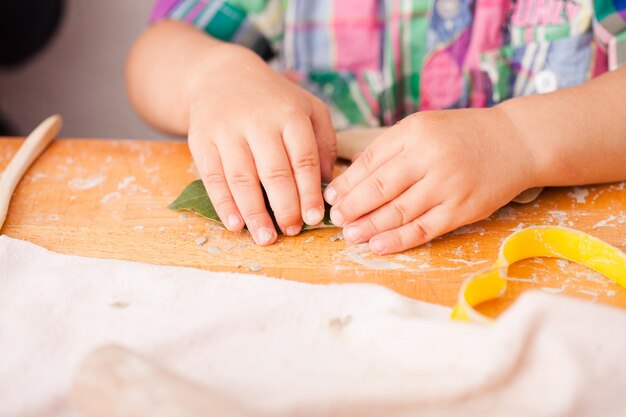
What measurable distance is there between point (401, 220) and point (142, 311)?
0.71ft

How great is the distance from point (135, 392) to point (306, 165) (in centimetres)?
25

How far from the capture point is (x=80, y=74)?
1.29m

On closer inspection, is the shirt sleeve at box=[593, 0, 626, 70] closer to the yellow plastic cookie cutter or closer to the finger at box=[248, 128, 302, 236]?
the yellow plastic cookie cutter

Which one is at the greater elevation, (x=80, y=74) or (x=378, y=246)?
(x=378, y=246)

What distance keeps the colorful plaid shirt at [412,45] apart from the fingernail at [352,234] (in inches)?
12.0

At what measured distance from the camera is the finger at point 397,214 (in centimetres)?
53

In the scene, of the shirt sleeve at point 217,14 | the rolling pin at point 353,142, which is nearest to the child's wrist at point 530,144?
the rolling pin at point 353,142

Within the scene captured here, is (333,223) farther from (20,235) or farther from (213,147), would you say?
(20,235)

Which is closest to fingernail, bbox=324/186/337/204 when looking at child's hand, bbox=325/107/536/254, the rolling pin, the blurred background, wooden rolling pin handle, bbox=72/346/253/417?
child's hand, bbox=325/107/536/254

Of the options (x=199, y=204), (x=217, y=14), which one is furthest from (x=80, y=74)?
(x=199, y=204)

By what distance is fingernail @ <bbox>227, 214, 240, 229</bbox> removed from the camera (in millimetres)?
545

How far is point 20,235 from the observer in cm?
55

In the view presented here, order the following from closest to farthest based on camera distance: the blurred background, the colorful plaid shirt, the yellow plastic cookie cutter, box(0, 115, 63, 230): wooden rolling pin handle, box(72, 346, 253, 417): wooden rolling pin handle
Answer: box(72, 346, 253, 417): wooden rolling pin handle < the yellow plastic cookie cutter < box(0, 115, 63, 230): wooden rolling pin handle < the colorful plaid shirt < the blurred background

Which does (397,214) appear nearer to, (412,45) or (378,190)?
(378,190)
